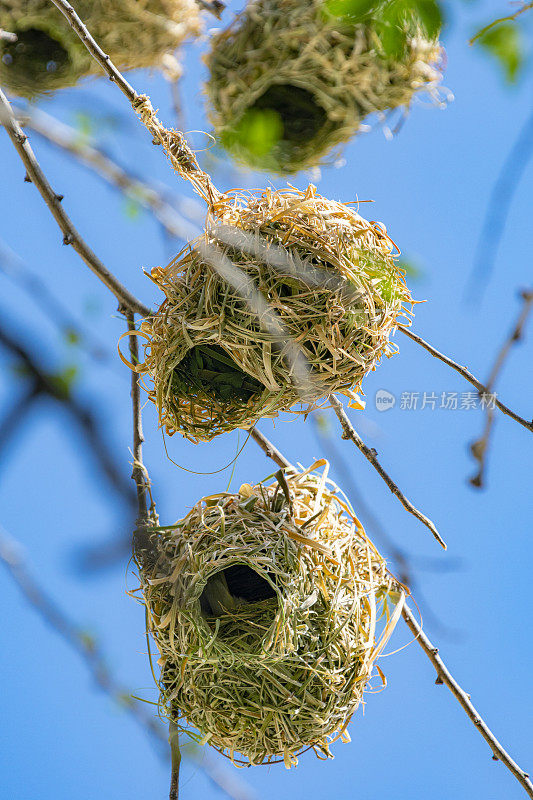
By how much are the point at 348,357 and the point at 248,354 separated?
0.36 ft

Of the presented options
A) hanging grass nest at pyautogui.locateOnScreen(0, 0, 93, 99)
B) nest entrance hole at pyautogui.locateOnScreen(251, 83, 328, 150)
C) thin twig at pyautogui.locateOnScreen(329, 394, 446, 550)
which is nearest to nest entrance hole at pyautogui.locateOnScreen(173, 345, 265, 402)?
thin twig at pyautogui.locateOnScreen(329, 394, 446, 550)

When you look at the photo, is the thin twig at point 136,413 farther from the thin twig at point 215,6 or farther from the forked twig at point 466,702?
the thin twig at point 215,6

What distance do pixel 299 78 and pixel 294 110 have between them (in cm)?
12

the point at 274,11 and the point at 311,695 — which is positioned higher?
the point at 274,11

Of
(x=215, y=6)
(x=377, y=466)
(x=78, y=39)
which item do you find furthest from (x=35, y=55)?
(x=377, y=466)

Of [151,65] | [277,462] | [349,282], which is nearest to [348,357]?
[349,282]

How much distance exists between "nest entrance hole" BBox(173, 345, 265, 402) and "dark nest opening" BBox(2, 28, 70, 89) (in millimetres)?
747

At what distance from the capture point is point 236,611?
1.02m

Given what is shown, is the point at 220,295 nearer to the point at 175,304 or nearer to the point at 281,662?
the point at 175,304

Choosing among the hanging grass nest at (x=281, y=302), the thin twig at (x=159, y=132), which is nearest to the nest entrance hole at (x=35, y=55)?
the thin twig at (x=159, y=132)

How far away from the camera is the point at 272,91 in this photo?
132 centimetres

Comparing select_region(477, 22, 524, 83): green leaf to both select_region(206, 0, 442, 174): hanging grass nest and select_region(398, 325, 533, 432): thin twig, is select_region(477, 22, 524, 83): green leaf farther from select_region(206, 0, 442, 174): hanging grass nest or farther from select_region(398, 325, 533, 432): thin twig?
select_region(206, 0, 442, 174): hanging grass nest

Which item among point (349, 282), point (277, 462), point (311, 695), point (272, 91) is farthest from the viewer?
point (272, 91)

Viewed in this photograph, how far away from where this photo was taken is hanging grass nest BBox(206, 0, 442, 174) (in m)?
1.22
